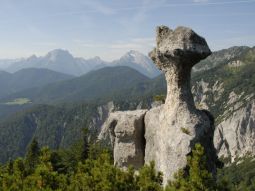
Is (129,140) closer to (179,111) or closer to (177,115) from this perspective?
(177,115)

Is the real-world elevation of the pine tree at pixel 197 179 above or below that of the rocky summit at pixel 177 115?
below

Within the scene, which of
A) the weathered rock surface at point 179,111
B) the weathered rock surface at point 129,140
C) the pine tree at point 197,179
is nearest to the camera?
the pine tree at point 197,179

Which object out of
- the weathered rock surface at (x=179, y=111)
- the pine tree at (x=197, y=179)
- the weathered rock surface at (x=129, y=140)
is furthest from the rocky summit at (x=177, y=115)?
the pine tree at (x=197, y=179)

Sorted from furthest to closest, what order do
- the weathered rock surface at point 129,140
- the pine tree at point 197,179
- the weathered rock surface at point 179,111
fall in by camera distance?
the weathered rock surface at point 129,140 → the weathered rock surface at point 179,111 → the pine tree at point 197,179

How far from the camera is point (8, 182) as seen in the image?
32.4 metres

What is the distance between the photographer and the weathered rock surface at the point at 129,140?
29.6 metres

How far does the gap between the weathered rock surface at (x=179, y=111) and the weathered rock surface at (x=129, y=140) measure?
7.81 ft

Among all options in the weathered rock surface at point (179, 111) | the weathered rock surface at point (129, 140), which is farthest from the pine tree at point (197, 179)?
the weathered rock surface at point (129, 140)

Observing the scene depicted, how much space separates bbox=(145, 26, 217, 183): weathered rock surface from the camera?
2483cm

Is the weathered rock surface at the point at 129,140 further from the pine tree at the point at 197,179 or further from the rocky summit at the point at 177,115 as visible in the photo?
the pine tree at the point at 197,179

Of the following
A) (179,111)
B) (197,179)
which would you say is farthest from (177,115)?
(197,179)

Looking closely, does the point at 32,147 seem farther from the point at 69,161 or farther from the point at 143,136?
the point at 143,136

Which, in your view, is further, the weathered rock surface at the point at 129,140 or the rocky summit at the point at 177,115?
the weathered rock surface at the point at 129,140

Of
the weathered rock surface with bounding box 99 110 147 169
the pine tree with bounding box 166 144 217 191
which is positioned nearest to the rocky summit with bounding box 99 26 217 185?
the weathered rock surface with bounding box 99 110 147 169
